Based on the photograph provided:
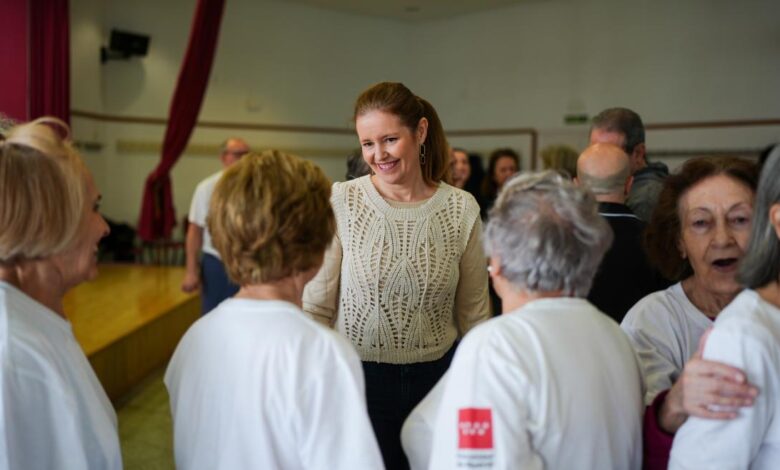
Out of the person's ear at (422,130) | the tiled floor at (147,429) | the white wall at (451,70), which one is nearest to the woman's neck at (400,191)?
→ the person's ear at (422,130)

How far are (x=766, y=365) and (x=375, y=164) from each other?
111cm

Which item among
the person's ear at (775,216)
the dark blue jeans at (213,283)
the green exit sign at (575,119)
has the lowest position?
the dark blue jeans at (213,283)

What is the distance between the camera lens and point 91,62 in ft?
26.8

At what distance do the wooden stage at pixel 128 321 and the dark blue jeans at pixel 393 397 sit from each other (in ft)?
8.29

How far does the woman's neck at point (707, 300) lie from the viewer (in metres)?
1.47

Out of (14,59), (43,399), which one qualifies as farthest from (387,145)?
(14,59)

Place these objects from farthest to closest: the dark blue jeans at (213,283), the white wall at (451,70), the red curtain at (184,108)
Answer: the white wall at (451,70)
the red curtain at (184,108)
the dark blue jeans at (213,283)

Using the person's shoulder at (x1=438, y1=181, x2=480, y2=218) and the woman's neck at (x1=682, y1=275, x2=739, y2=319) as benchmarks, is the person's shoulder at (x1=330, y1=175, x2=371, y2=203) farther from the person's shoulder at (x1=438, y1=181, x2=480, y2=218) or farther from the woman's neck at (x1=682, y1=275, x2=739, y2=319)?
the woman's neck at (x1=682, y1=275, x2=739, y2=319)

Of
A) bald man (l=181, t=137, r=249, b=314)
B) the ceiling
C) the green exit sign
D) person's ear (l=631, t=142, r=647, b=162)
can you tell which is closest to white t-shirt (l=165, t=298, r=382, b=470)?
→ person's ear (l=631, t=142, r=647, b=162)

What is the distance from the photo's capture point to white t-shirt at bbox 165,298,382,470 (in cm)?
112

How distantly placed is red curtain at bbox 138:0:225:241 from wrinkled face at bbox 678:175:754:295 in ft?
15.9

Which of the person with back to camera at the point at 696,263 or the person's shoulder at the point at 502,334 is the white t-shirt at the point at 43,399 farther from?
the person with back to camera at the point at 696,263

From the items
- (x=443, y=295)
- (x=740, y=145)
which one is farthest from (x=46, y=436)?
(x=740, y=145)

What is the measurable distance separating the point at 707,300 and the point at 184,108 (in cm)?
554
